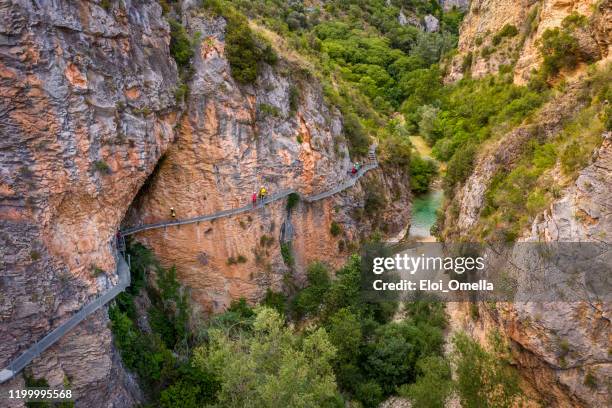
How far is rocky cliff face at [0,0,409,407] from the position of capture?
14.9m

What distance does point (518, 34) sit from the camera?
3531 centimetres

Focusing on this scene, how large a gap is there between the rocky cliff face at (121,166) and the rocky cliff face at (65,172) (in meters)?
0.04

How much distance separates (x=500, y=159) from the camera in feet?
74.6

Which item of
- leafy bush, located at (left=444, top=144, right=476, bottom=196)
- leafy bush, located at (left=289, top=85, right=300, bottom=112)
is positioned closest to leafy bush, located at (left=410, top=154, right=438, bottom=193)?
leafy bush, located at (left=444, top=144, right=476, bottom=196)

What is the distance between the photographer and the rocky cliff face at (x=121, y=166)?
585 inches

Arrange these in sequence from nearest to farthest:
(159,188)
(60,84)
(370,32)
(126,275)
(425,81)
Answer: (60,84), (126,275), (159,188), (425,81), (370,32)

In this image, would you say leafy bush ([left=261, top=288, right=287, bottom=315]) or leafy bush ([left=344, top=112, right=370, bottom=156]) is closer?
leafy bush ([left=261, top=288, right=287, bottom=315])

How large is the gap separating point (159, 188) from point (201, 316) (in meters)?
6.73

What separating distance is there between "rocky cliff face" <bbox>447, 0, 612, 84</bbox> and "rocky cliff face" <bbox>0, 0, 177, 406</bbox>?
2152 centimetres

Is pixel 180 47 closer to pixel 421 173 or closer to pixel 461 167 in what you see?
pixel 461 167

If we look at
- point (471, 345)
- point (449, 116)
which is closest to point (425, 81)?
point (449, 116)

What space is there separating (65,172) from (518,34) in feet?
110

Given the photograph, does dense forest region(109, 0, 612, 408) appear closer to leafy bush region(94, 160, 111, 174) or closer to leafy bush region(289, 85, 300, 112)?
leafy bush region(289, 85, 300, 112)

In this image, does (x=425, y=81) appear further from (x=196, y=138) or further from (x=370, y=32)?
(x=196, y=138)
